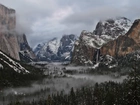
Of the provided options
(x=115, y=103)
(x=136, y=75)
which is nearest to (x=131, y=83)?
(x=136, y=75)

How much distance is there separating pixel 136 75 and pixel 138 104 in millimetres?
7810

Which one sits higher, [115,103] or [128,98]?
[128,98]

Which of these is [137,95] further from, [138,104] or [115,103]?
[115,103]

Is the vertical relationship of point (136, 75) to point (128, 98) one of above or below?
above

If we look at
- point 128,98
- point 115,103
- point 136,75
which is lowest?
point 115,103

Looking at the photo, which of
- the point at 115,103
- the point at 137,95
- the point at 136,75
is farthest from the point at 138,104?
the point at 115,103

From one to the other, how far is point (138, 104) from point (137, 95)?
231 cm

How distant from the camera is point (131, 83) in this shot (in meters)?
86.2

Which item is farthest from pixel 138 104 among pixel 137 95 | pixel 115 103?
pixel 115 103

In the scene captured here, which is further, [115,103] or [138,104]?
[115,103]

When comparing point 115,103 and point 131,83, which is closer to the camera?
point 131,83

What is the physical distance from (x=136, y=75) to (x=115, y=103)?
62.9 meters

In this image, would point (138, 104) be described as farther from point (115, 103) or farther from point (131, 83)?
point (115, 103)

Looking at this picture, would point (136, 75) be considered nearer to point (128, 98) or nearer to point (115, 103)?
point (128, 98)
